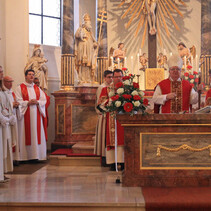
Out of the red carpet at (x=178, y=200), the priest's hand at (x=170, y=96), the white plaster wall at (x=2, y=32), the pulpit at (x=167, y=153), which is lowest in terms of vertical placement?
the red carpet at (x=178, y=200)

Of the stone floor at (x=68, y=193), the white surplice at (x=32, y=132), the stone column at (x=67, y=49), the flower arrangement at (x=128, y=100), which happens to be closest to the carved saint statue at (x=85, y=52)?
the stone column at (x=67, y=49)

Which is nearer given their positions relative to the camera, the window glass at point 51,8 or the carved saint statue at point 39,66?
the carved saint statue at point 39,66

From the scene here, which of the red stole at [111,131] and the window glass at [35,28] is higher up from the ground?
the window glass at [35,28]

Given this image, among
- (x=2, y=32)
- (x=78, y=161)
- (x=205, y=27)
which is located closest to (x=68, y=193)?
(x=78, y=161)

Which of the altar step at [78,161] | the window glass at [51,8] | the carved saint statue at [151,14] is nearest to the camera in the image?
the altar step at [78,161]

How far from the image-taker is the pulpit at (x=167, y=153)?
5.61 m

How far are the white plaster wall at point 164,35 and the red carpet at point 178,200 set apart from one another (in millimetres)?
7956

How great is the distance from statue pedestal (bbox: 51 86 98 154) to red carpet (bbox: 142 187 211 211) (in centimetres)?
567

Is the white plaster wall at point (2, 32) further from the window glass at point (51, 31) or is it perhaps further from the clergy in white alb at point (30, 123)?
the clergy in white alb at point (30, 123)

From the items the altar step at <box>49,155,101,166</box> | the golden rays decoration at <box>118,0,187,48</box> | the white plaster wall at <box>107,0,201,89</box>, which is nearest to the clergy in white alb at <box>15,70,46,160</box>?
the altar step at <box>49,155,101,166</box>

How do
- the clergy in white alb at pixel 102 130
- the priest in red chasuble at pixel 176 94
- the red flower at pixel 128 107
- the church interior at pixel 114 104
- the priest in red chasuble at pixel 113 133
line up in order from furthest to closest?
1. the clergy in white alb at pixel 102 130
2. the priest in red chasuble at pixel 113 133
3. the priest in red chasuble at pixel 176 94
4. the red flower at pixel 128 107
5. the church interior at pixel 114 104

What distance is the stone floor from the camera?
4730 millimetres

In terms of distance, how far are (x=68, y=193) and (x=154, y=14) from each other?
842 cm

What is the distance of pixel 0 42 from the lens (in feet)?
37.0
